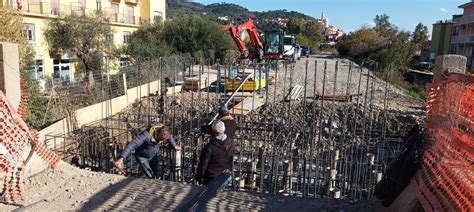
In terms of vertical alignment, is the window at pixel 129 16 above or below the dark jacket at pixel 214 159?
above

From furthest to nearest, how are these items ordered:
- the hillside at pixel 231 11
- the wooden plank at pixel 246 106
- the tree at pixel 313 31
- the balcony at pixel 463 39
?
the hillside at pixel 231 11, the tree at pixel 313 31, the balcony at pixel 463 39, the wooden plank at pixel 246 106

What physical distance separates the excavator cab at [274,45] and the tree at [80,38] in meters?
8.70

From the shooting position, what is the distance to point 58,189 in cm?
441

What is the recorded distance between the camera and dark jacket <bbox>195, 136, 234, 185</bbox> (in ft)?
14.5

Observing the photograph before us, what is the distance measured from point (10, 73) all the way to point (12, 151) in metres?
1.12

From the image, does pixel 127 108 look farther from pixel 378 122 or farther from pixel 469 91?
pixel 469 91

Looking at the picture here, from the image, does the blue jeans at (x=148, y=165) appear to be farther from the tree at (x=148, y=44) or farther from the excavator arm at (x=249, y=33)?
the tree at (x=148, y=44)

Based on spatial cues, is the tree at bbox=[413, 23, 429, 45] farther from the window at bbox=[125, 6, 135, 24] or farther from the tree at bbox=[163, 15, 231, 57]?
the window at bbox=[125, 6, 135, 24]

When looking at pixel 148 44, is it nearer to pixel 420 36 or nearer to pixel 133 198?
pixel 133 198

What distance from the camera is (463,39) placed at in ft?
121

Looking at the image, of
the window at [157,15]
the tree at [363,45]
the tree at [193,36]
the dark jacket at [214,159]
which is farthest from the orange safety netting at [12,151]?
the tree at [363,45]

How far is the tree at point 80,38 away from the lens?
20.3 m

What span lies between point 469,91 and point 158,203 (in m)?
2.98

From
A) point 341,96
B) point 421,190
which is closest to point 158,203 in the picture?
point 421,190
